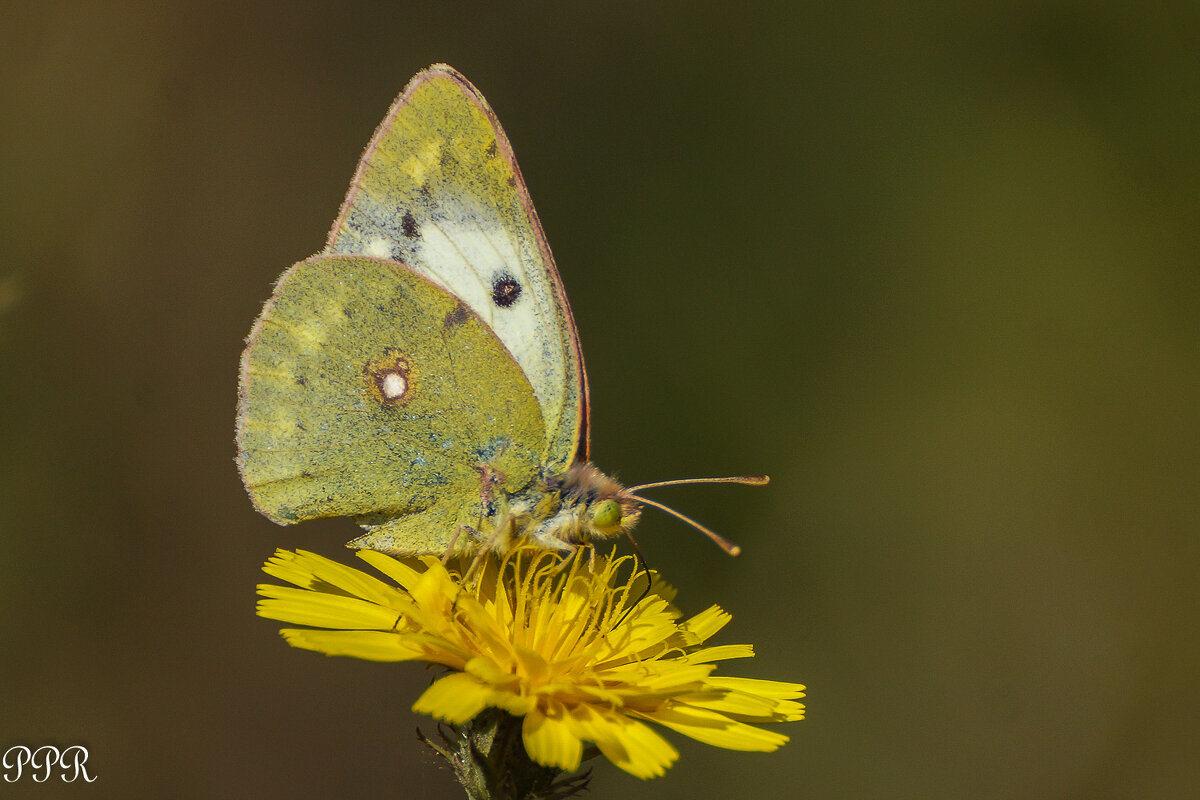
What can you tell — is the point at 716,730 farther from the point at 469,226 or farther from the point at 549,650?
the point at 469,226

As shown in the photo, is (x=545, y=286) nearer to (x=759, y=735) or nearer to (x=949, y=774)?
(x=759, y=735)

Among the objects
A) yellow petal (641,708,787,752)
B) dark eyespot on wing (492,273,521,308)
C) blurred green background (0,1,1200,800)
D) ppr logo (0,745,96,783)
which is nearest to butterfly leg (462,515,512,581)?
yellow petal (641,708,787,752)

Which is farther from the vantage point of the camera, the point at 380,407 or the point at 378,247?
the point at 378,247

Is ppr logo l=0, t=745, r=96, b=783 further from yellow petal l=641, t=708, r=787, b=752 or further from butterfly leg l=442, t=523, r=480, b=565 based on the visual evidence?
yellow petal l=641, t=708, r=787, b=752

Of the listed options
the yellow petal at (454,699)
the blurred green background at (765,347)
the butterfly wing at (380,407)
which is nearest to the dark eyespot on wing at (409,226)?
the butterfly wing at (380,407)

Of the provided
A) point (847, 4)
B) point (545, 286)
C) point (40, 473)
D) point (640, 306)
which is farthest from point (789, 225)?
point (40, 473)

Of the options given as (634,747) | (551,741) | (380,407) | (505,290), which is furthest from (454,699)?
(505,290)

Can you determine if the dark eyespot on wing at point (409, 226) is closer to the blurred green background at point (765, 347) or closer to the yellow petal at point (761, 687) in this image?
the yellow petal at point (761, 687)
